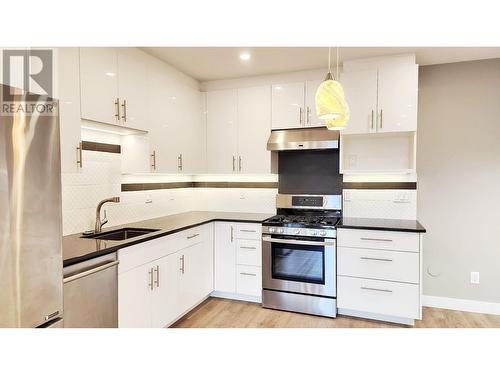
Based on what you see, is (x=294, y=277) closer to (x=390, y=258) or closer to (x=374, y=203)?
(x=390, y=258)

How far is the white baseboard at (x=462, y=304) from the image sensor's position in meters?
3.16

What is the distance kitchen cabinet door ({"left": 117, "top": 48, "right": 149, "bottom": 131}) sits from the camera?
2.58 m

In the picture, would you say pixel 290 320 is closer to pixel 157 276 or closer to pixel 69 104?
pixel 157 276

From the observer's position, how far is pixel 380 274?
9.50ft

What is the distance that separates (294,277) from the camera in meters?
3.17

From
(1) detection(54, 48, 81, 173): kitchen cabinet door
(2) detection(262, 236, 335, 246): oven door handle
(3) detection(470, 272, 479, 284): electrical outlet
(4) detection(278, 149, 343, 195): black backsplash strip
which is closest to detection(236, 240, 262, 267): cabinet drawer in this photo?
(2) detection(262, 236, 335, 246): oven door handle

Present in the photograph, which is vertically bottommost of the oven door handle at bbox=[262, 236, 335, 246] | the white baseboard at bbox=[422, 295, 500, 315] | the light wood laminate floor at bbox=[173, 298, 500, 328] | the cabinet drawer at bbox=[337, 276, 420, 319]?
the light wood laminate floor at bbox=[173, 298, 500, 328]

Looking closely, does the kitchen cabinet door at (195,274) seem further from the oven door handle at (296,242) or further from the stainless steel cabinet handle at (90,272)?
the stainless steel cabinet handle at (90,272)

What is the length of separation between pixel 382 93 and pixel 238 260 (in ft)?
7.23

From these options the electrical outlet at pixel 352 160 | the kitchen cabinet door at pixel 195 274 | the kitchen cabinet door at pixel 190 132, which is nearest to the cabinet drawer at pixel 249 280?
the kitchen cabinet door at pixel 195 274

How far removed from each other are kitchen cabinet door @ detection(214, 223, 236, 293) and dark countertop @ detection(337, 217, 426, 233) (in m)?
1.14

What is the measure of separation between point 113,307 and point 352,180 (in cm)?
259

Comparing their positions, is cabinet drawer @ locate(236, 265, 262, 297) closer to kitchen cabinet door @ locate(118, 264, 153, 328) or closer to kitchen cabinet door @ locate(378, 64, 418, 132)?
kitchen cabinet door @ locate(118, 264, 153, 328)

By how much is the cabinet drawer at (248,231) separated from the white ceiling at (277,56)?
65.5 inches
